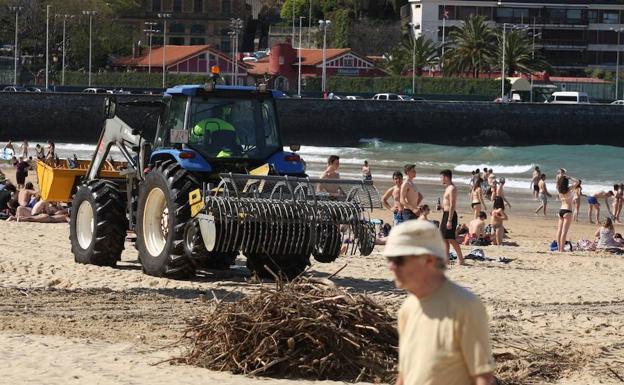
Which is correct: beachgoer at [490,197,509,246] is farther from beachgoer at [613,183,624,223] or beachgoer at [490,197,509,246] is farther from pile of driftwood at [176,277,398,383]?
pile of driftwood at [176,277,398,383]

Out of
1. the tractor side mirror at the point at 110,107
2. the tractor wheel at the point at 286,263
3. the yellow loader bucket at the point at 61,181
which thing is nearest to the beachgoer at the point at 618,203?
the yellow loader bucket at the point at 61,181

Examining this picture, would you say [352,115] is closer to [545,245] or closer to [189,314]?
[545,245]

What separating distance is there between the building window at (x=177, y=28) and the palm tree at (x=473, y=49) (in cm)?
3004

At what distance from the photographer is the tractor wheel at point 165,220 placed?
43.9 feet

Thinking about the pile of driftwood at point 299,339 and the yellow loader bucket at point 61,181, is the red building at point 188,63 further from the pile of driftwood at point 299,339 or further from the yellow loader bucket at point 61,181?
the pile of driftwood at point 299,339

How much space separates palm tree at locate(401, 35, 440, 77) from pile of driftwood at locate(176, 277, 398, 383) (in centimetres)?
7885

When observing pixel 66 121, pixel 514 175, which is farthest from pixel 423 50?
pixel 514 175

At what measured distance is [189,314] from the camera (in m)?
11.6

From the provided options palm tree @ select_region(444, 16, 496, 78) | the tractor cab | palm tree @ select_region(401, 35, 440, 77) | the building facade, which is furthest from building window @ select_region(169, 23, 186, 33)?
the tractor cab

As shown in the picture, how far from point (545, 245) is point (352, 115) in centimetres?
4819

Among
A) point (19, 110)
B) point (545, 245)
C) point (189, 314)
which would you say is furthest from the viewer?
point (19, 110)

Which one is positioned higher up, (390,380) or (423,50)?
(423,50)

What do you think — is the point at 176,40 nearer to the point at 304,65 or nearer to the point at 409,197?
the point at 304,65

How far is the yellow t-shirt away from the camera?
4676 millimetres
